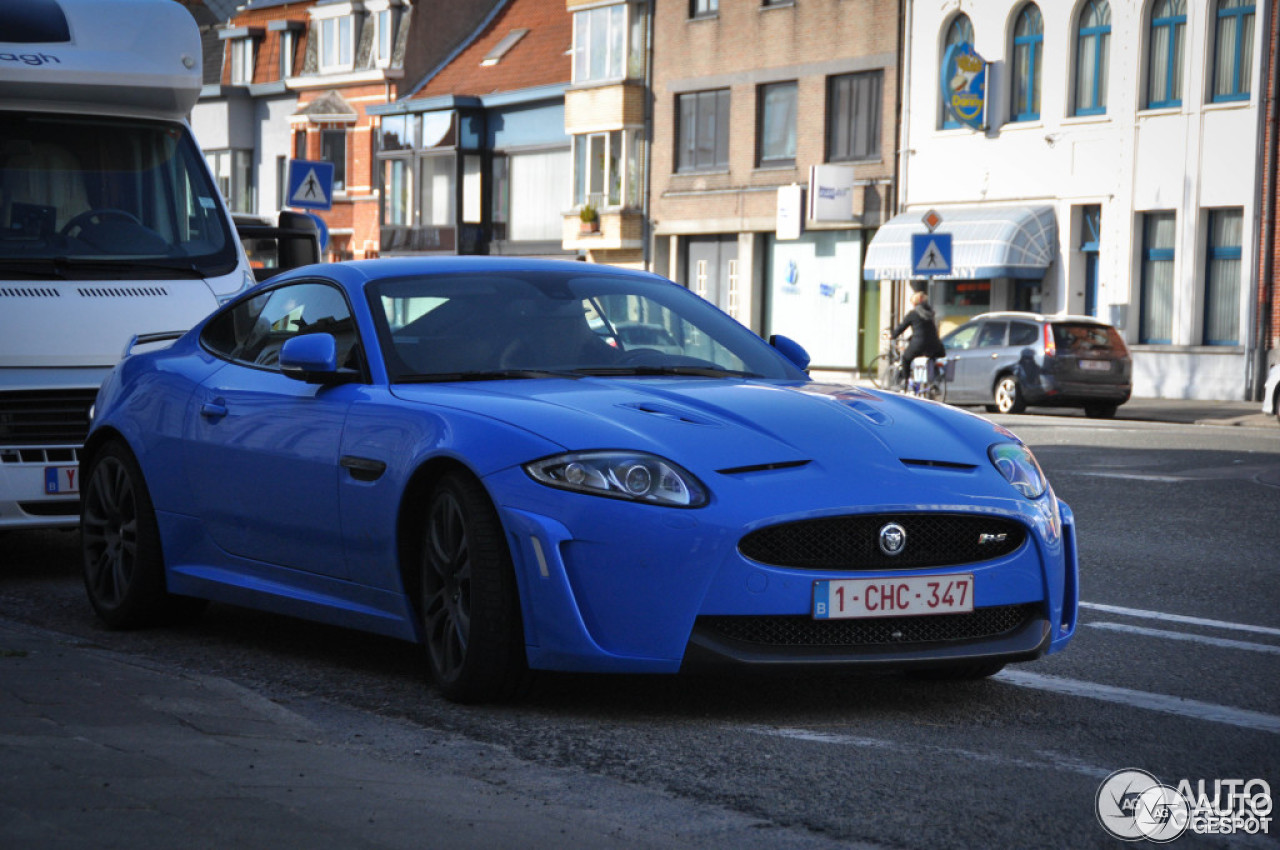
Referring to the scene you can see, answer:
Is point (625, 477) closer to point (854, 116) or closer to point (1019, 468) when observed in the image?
point (1019, 468)

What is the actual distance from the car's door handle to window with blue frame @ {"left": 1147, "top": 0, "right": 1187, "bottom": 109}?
98.5 feet

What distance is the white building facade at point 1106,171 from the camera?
3425 centimetres

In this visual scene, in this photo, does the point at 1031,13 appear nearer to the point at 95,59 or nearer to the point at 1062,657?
the point at 95,59

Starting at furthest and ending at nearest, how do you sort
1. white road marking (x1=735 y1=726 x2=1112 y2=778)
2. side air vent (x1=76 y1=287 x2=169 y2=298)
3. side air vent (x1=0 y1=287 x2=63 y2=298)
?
side air vent (x1=76 y1=287 x2=169 y2=298)
side air vent (x1=0 y1=287 x2=63 y2=298)
white road marking (x1=735 y1=726 x2=1112 y2=778)

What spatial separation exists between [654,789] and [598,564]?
0.89m

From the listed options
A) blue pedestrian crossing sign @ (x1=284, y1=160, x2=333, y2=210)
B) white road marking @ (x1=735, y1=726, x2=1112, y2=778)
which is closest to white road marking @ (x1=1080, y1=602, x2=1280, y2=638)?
white road marking @ (x1=735, y1=726, x2=1112, y2=778)

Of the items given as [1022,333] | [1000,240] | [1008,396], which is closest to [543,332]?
[1008,396]

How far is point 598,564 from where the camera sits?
225 inches

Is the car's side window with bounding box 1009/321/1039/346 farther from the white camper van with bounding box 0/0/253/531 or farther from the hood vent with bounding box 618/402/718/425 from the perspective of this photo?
the hood vent with bounding box 618/402/718/425

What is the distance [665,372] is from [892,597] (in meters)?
1.47

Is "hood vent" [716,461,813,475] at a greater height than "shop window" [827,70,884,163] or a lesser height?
lesser

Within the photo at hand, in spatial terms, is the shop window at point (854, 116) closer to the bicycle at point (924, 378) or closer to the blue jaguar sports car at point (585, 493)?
the bicycle at point (924, 378)

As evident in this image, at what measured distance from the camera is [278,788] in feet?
15.4

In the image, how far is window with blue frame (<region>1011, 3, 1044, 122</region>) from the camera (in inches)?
1487
